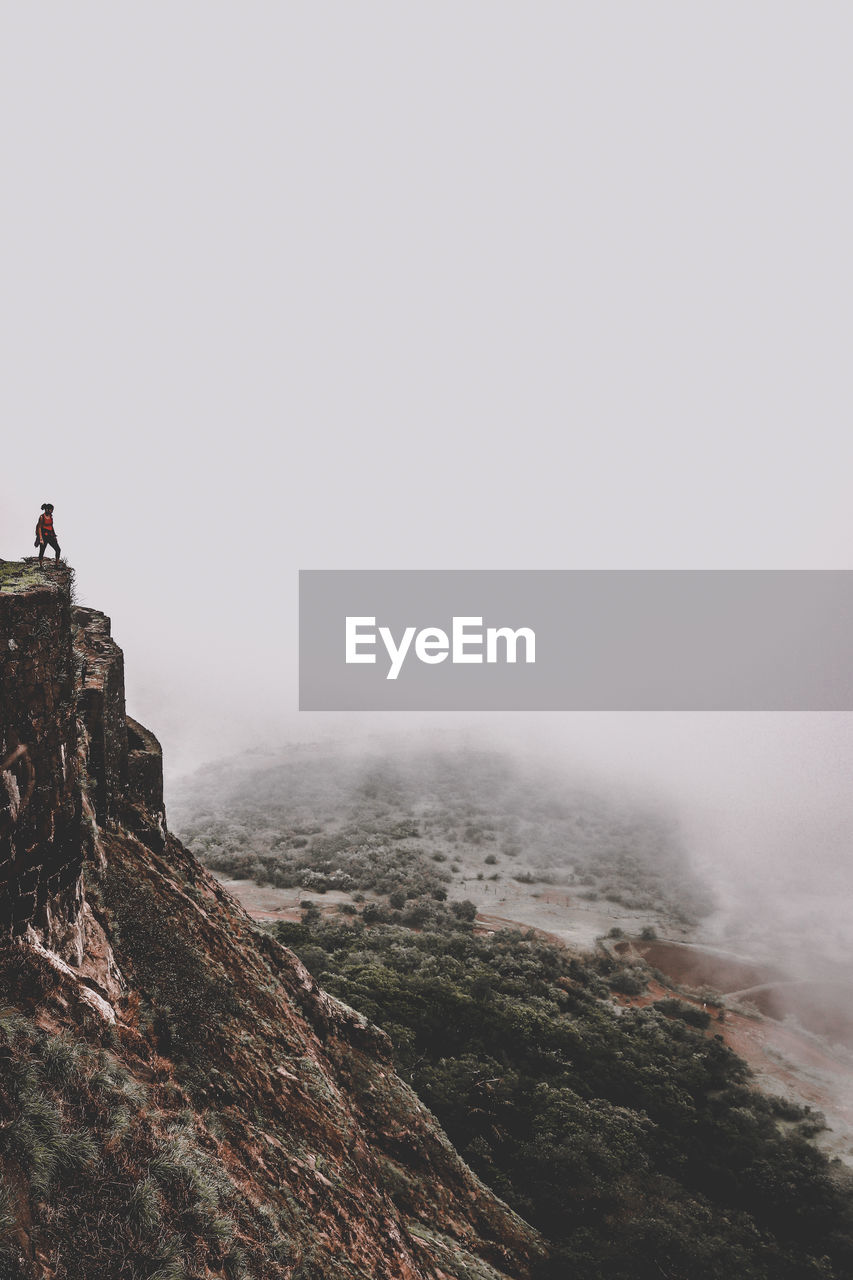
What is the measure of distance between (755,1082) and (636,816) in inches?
1923

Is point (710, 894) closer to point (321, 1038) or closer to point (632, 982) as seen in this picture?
point (632, 982)

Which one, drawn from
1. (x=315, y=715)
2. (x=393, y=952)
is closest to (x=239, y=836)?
(x=393, y=952)

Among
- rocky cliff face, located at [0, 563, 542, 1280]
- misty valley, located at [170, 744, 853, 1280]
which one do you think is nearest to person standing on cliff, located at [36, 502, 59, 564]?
rocky cliff face, located at [0, 563, 542, 1280]

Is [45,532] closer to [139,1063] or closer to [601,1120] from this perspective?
[139,1063]

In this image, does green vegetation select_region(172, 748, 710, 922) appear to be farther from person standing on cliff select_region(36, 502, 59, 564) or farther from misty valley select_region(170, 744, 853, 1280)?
person standing on cliff select_region(36, 502, 59, 564)

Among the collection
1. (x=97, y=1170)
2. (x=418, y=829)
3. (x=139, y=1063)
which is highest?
(x=97, y=1170)

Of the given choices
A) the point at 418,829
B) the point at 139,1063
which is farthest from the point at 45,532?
the point at 418,829

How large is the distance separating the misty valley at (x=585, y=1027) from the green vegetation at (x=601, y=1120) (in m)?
0.07

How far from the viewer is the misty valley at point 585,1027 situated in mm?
16562

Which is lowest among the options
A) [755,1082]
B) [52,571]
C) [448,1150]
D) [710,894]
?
[710,894]

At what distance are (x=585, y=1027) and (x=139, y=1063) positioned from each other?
23952 mm

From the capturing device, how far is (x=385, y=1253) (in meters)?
7.49

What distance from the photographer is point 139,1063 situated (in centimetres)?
650

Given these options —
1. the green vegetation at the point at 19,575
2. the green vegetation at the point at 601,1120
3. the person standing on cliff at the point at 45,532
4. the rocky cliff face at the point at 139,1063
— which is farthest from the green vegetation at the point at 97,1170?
the green vegetation at the point at 601,1120
